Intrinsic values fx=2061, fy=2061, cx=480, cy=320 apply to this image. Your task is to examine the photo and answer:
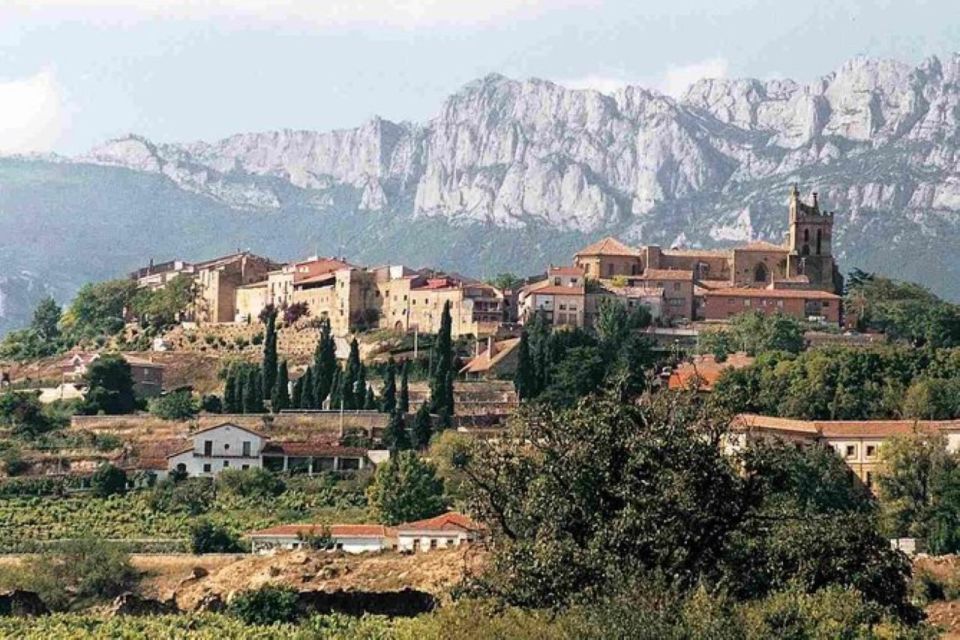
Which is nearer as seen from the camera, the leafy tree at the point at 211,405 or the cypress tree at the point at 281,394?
the cypress tree at the point at 281,394

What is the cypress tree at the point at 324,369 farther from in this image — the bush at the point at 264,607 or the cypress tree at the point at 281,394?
the bush at the point at 264,607

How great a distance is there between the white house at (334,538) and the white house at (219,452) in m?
14.7

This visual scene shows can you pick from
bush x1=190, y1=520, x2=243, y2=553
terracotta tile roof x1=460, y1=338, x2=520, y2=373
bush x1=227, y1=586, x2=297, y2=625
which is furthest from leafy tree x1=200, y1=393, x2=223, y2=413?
bush x1=227, y1=586, x2=297, y2=625

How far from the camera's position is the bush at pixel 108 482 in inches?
3184

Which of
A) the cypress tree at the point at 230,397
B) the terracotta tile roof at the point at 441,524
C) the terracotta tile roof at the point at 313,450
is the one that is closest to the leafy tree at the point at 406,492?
the terracotta tile roof at the point at 441,524

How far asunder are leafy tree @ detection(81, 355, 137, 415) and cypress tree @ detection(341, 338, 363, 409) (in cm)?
1125

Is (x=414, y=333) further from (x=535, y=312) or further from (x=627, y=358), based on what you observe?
(x=627, y=358)

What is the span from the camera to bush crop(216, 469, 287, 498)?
80875 mm

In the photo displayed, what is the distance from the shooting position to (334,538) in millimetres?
68938

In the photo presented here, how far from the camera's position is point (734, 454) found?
44125 millimetres

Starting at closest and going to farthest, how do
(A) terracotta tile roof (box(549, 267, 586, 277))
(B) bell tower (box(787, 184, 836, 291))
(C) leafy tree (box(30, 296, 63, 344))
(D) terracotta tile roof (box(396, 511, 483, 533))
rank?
(D) terracotta tile roof (box(396, 511, 483, 533)) → (A) terracotta tile roof (box(549, 267, 586, 277)) → (B) bell tower (box(787, 184, 836, 291)) → (C) leafy tree (box(30, 296, 63, 344))

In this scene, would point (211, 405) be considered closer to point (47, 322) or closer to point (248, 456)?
point (248, 456)

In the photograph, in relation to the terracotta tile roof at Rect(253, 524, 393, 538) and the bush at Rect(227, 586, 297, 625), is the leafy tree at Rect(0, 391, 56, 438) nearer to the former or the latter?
the terracotta tile roof at Rect(253, 524, 393, 538)

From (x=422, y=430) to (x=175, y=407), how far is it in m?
13.0
